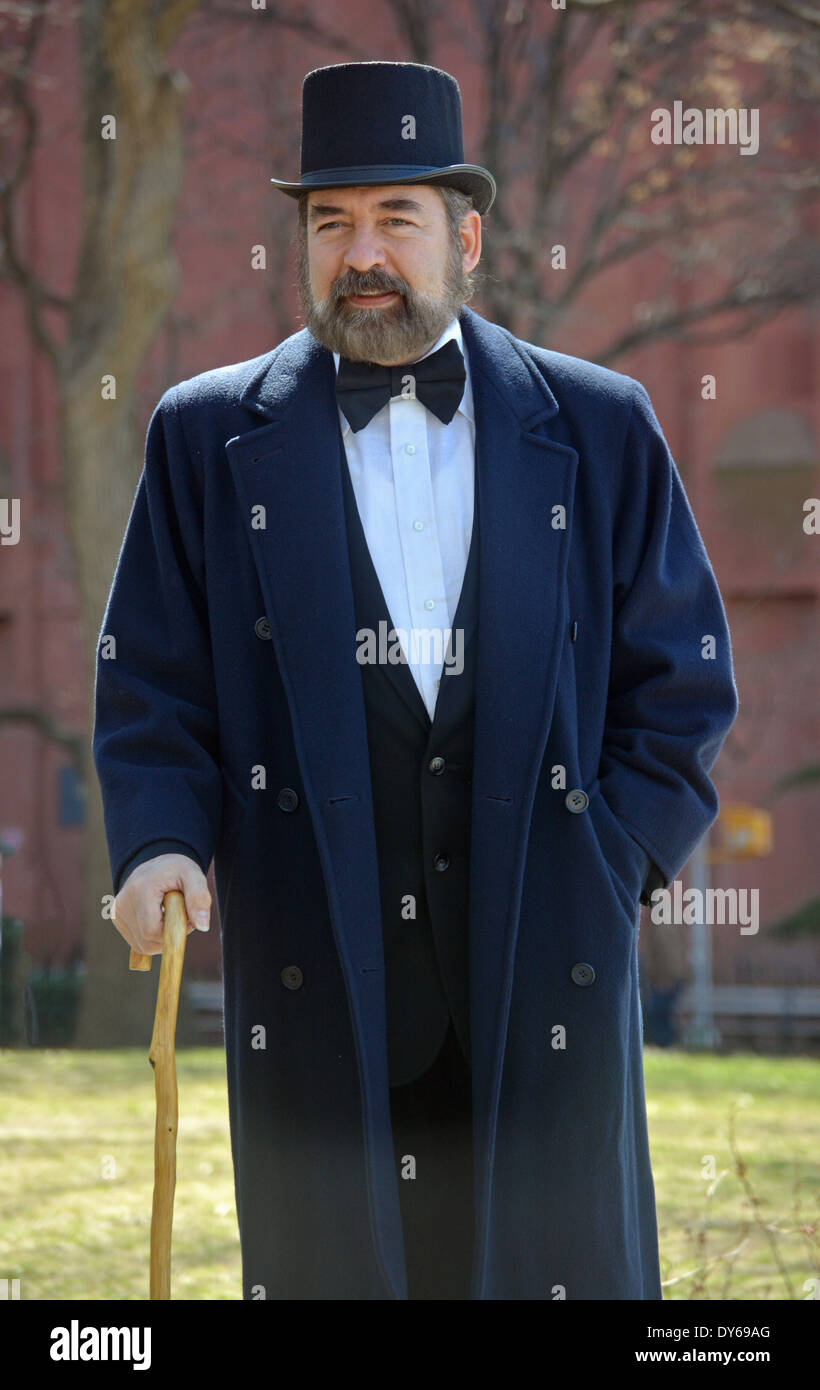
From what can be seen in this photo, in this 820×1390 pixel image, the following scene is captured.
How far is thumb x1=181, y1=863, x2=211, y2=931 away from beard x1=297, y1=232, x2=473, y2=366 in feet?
3.04

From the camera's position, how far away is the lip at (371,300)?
303cm

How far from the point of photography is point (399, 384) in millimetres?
3121

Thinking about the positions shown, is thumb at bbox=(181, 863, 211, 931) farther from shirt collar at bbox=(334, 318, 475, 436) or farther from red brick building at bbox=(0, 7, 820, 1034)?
red brick building at bbox=(0, 7, 820, 1034)

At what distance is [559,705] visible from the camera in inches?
117

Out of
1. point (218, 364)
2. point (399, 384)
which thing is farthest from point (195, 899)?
point (218, 364)

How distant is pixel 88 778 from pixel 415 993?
10442 mm

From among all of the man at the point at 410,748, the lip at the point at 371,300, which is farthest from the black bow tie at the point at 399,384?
the lip at the point at 371,300

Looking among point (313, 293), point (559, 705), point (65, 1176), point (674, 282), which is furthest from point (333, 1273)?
point (674, 282)

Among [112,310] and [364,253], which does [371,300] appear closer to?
[364,253]

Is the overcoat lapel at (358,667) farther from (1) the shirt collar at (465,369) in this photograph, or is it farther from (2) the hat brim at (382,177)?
(2) the hat brim at (382,177)

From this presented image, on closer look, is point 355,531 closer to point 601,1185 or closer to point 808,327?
point 601,1185

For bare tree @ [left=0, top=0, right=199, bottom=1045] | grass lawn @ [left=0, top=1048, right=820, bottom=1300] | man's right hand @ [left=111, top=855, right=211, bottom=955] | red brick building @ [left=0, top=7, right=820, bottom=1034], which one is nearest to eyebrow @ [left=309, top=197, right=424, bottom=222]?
man's right hand @ [left=111, top=855, right=211, bottom=955]

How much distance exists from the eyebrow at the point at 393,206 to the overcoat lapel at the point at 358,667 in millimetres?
314

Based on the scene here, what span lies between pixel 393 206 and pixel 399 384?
29 centimetres
